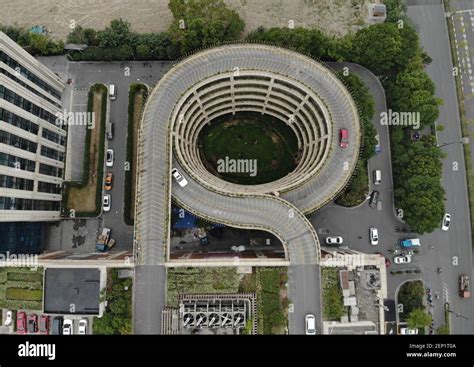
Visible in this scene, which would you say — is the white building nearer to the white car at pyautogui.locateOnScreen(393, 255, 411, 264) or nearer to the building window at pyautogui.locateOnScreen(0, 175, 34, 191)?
the building window at pyautogui.locateOnScreen(0, 175, 34, 191)

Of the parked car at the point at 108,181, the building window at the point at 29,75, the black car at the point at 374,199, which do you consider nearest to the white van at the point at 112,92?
the building window at the point at 29,75

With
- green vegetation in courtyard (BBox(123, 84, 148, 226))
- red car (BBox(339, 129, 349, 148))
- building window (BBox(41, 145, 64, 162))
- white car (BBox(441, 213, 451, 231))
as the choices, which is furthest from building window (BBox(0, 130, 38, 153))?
white car (BBox(441, 213, 451, 231))

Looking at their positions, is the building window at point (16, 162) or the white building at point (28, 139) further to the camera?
the white building at point (28, 139)

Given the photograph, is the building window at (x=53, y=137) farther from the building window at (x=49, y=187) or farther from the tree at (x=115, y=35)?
the tree at (x=115, y=35)

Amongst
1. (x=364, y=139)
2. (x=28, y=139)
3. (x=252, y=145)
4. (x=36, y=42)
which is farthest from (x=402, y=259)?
(x=36, y=42)

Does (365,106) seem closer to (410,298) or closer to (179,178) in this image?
(410,298)

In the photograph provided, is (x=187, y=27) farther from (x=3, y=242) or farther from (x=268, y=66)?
(x=3, y=242)
